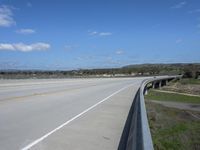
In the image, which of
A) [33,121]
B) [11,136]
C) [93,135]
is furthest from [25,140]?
[33,121]

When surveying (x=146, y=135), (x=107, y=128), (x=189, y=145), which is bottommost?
(x=189, y=145)

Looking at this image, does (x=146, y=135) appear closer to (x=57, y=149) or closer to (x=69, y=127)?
(x=57, y=149)

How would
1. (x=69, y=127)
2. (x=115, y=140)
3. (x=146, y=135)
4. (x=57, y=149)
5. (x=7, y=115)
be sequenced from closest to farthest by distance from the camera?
(x=146, y=135)
(x=57, y=149)
(x=115, y=140)
(x=69, y=127)
(x=7, y=115)

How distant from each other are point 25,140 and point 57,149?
3.91 ft

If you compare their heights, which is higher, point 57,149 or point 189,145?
point 57,149

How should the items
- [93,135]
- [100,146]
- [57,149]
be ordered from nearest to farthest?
[57,149] < [100,146] < [93,135]

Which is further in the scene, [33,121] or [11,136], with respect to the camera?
[33,121]

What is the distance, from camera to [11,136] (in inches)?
306

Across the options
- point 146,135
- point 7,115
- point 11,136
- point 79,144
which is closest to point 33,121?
point 7,115

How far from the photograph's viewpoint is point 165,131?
11.5m

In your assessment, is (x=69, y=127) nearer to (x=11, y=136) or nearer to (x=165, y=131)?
(x=11, y=136)

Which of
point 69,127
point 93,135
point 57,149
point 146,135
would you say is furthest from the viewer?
point 69,127

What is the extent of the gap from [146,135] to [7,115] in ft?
25.0

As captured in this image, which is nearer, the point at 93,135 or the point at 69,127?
the point at 93,135
